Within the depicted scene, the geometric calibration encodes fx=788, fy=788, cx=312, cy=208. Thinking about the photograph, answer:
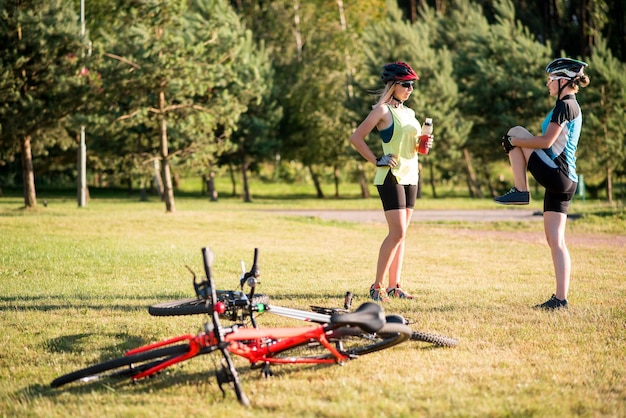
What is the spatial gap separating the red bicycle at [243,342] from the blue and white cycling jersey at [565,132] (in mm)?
2932

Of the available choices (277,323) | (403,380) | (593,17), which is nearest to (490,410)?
(403,380)

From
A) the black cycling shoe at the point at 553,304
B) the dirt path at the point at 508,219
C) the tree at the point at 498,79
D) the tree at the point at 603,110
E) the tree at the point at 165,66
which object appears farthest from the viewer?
the tree at the point at 498,79

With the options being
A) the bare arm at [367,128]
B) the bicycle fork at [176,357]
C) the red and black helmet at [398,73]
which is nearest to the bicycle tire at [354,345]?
the bicycle fork at [176,357]

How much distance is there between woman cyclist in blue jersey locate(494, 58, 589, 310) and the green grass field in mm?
649

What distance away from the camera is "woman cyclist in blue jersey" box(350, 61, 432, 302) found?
7949 millimetres

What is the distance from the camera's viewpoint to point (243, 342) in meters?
5.21

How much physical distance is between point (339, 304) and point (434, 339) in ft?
7.29

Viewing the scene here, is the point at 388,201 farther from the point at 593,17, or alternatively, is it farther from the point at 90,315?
the point at 593,17

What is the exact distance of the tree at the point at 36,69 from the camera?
24.5 meters

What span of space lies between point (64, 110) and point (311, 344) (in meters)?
22.9

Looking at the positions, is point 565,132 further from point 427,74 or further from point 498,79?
point 427,74

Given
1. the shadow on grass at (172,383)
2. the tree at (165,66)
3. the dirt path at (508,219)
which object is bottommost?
the dirt path at (508,219)

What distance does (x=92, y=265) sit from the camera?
37.8 feet

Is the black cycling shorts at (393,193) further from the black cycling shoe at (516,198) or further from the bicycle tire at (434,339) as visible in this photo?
the bicycle tire at (434,339)
